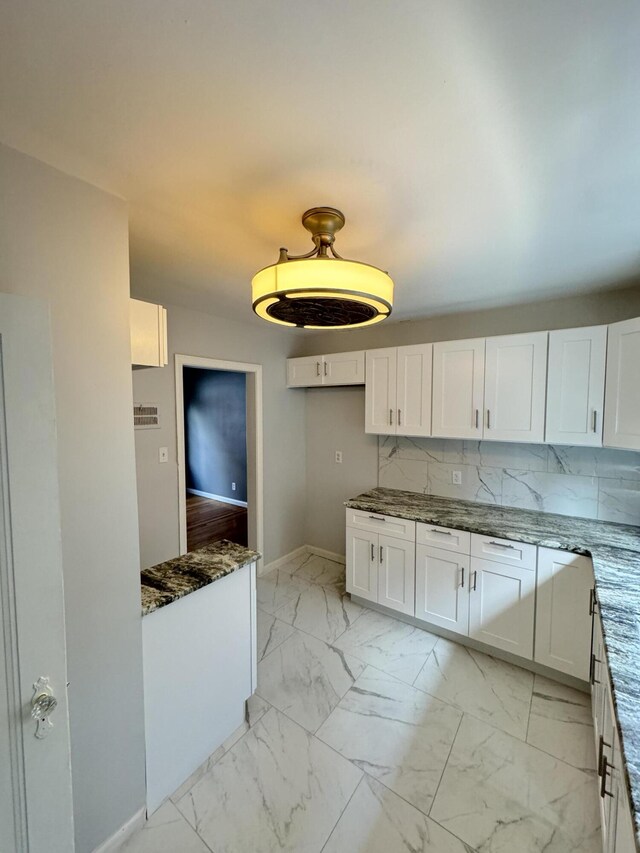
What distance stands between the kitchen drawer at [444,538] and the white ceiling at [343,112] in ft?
5.92

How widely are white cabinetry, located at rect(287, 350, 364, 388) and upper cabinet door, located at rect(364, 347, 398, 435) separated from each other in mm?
111

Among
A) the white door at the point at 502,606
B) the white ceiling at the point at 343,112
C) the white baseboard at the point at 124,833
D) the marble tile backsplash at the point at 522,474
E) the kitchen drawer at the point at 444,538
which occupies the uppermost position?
the white ceiling at the point at 343,112

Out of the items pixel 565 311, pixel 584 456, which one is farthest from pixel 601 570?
pixel 565 311

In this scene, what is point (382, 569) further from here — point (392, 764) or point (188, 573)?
point (188, 573)

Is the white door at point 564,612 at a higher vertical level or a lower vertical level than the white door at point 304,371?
lower

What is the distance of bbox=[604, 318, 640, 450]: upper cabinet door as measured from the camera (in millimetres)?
1874

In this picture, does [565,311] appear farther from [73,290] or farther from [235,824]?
[235,824]

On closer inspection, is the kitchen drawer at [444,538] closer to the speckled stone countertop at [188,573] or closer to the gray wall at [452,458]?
the gray wall at [452,458]

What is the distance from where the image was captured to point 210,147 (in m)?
1.01

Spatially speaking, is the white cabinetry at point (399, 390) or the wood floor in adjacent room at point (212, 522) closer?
the white cabinetry at point (399, 390)

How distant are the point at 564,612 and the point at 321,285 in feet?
7.61

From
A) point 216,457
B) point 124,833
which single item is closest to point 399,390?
point 124,833

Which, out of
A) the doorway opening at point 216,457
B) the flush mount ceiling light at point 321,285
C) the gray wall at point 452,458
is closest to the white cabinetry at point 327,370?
the gray wall at point 452,458

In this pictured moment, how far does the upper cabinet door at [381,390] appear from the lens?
2.88 m
